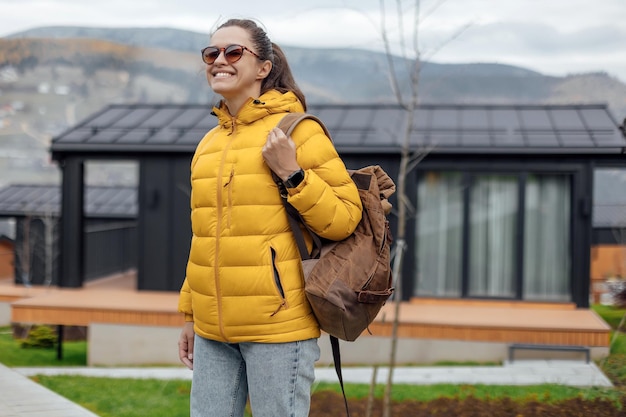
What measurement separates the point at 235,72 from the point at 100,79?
56.7 meters

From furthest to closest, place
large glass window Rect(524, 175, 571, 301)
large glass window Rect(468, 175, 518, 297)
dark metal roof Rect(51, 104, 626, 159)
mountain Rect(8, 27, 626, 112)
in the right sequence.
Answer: large glass window Rect(468, 175, 518, 297), large glass window Rect(524, 175, 571, 301), dark metal roof Rect(51, 104, 626, 159), mountain Rect(8, 27, 626, 112)

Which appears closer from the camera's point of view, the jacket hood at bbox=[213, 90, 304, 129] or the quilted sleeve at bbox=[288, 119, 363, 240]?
the quilted sleeve at bbox=[288, 119, 363, 240]

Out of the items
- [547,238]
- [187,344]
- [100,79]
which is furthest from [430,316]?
[100,79]

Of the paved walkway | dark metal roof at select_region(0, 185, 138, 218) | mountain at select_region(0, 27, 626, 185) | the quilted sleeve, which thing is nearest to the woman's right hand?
the quilted sleeve

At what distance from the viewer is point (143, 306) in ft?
30.6

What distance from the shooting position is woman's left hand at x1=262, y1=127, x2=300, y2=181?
7.12ft

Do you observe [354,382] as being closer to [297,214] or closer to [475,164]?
[475,164]

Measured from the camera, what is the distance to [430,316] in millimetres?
8906

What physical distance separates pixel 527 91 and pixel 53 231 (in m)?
25.1

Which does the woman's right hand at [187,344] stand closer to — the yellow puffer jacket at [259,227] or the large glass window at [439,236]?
the yellow puffer jacket at [259,227]

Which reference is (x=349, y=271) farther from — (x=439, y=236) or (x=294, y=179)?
(x=439, y=236)

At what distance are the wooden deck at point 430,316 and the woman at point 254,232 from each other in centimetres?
607

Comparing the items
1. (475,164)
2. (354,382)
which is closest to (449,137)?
(475,164)

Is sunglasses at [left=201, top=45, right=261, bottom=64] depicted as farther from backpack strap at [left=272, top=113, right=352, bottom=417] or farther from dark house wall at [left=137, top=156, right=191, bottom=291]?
dark house wall at [left=137, top=156, right=191, bottom=291]
